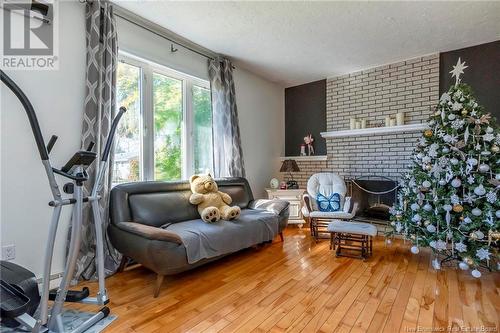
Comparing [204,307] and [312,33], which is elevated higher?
[312,33]

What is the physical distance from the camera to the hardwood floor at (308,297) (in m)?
1.70

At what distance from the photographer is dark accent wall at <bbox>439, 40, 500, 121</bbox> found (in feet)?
10.9

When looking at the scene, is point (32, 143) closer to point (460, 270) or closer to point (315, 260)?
point (315, 260)

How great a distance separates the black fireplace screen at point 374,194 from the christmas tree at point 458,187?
4.01 feet

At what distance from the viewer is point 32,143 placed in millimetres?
2125

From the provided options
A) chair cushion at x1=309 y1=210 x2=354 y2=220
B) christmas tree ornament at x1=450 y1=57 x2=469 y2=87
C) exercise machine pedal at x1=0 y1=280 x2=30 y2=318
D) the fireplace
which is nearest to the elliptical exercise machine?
exercise machine pedal at x1=0 y1=280 x2=30 y2=318

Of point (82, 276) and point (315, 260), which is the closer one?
point (82, 276)

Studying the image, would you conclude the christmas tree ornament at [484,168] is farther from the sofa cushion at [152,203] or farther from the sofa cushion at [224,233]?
the sofa cushion at [152,203]

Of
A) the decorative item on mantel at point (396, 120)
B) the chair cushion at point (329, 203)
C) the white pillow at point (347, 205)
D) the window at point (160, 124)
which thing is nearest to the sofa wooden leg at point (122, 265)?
the window at point (160, 124)

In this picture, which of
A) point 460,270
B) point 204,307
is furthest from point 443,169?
point 204,307

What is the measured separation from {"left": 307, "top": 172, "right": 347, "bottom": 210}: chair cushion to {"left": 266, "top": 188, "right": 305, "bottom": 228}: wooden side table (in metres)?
0.40

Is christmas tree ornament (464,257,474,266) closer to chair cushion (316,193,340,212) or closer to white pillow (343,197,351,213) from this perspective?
white pillow (343,197,351,213)

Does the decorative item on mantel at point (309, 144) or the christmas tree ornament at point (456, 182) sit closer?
the christmas tree ornament at point (456, 182)

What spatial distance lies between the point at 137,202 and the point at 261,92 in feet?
10.0
